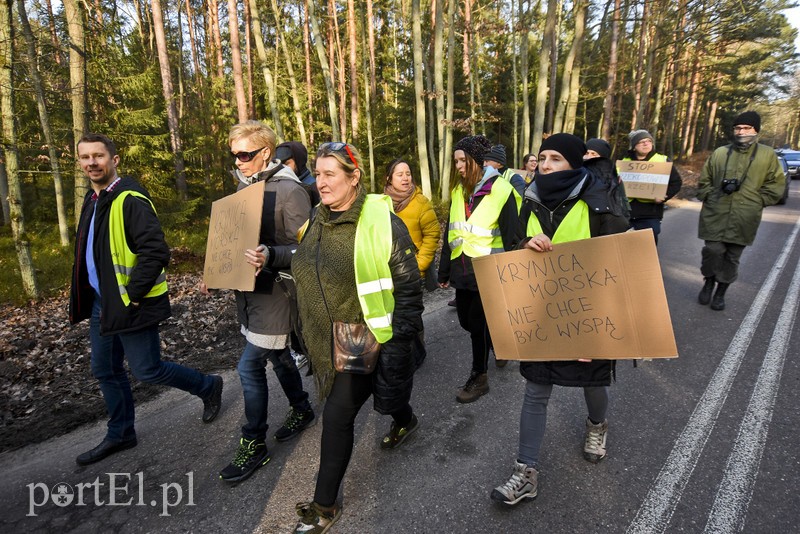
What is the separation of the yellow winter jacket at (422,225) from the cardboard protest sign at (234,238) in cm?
181

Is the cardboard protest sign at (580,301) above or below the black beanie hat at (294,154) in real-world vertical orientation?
below

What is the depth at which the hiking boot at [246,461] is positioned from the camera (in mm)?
2637

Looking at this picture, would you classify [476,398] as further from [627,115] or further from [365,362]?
[627,115]

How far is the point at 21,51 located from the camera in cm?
674

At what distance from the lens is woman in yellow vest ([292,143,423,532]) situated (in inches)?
82.2

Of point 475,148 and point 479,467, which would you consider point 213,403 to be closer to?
point 479,467

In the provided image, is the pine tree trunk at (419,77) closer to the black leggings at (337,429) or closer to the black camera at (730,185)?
the black camera at (730,185)

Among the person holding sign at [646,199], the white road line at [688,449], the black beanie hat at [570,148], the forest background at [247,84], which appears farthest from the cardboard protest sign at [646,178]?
the forest background at [247,84]

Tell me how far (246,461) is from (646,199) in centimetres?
589

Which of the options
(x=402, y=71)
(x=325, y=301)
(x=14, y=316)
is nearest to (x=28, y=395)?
(x=14, y=316)

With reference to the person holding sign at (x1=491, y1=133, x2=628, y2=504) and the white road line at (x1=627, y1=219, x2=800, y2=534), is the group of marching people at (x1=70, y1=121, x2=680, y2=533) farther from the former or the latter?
Result: the white road line at (x1=627, y1=219, x2=800, y2=534)

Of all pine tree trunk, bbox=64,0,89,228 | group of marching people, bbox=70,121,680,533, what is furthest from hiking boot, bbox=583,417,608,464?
pine tree trunk, bbox=64,0,89,228

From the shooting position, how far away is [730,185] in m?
5.02

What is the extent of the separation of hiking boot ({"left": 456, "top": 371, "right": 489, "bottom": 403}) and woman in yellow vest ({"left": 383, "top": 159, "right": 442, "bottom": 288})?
1.21 meters
